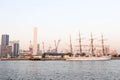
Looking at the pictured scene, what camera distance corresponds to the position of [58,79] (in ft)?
202

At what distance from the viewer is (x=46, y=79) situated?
62.2 meters

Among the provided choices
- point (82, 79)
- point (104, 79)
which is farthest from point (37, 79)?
point (104, 79)

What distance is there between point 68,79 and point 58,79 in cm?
251

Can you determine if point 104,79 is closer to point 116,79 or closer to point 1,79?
point 116,79

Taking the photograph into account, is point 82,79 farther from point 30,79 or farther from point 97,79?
point 30,79

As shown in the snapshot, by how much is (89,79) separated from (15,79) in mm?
18521

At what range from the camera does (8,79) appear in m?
61.5

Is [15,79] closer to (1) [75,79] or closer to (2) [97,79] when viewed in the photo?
(1) [75,79]

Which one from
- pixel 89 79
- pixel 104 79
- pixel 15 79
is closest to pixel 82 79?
pixel 89 79

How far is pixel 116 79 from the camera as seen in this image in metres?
61.3

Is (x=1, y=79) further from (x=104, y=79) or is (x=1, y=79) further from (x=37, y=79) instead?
(x=104, y=79)

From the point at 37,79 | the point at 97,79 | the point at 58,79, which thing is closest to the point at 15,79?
the point at 37,79

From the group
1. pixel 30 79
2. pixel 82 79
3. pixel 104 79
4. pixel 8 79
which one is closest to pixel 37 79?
pixel 30 79

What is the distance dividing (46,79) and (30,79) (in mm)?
4031
